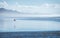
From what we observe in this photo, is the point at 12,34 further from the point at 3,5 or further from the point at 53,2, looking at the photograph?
the point at 53,2

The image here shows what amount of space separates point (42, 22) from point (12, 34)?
432 millimetres

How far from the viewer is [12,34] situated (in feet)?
4.38

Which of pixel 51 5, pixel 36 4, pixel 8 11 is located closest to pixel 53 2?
pixel 51 5

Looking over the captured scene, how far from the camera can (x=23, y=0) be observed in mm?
1351

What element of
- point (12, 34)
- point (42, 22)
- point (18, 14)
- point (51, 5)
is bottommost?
point (12, 34)

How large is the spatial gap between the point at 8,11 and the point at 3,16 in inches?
3.7

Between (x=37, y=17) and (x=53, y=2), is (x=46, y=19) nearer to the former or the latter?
(x=37, y=17)

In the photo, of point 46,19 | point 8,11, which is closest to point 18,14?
point 8,11

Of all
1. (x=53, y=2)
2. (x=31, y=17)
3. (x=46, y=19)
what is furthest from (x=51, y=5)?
(x=31, y=17)

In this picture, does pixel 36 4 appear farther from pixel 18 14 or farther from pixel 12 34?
pixel 12 34

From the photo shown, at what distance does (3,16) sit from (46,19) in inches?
22.7

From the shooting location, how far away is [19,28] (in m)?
1.35

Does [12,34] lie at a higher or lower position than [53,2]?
lower

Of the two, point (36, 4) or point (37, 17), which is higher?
point (36, 4)
